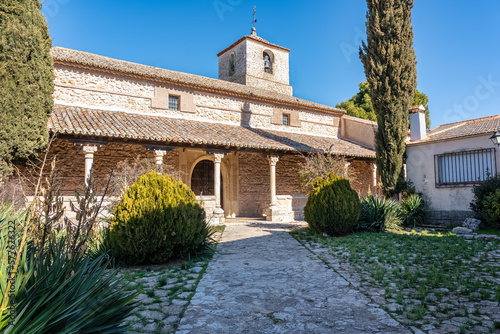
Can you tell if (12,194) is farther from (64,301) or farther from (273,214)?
(273,214)

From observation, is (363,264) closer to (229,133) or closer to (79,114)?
(229,133)

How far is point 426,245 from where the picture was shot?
6.83 metres

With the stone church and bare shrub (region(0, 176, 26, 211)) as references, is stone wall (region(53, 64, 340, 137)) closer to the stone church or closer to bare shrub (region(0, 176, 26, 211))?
the stone church

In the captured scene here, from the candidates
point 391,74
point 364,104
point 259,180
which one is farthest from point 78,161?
point 364,104

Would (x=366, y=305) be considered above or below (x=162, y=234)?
below

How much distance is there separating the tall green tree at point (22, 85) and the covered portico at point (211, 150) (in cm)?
62

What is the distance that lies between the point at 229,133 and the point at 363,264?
9.34 metres

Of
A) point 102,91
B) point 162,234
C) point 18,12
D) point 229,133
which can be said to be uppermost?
point 18,12

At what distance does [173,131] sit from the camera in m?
12.1

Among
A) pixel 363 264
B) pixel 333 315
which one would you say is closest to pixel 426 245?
pixel 363 264

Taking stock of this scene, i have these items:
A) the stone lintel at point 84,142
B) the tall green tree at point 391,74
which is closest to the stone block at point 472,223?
the tall green tree at point 391,74

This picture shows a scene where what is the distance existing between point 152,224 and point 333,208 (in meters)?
4.76

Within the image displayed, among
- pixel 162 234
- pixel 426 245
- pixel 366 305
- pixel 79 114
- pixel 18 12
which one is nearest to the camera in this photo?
pixel 366 305

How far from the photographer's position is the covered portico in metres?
10.6
